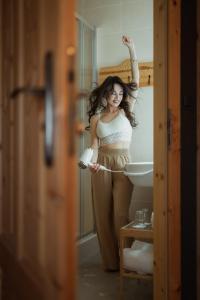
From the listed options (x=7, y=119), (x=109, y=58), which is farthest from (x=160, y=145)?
(x=109, y=58)

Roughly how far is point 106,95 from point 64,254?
225cm

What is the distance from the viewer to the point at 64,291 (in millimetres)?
949

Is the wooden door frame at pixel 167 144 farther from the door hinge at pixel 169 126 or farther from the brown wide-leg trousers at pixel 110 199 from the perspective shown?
the brown wide-leg trousers at pixel 110 199

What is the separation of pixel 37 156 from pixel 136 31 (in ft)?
8.56

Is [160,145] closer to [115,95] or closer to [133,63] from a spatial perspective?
[115,95]

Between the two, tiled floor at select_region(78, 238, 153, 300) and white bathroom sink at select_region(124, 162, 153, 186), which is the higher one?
white bathroom sink at select_region(124, 162, 153, 186)

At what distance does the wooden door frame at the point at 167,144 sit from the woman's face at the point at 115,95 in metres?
1.15

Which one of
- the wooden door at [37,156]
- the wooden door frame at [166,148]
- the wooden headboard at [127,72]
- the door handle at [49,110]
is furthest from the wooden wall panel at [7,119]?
the wooden headboard at [127,72]

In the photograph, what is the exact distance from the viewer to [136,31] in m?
3.40

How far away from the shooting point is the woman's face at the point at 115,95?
303 centimetres

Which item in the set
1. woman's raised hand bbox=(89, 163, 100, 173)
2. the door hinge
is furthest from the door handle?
woman's raised hand bbox=(89, 163, 100, 173)

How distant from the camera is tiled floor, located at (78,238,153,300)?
2461mm

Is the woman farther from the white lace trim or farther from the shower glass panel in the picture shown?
the shower glass panel

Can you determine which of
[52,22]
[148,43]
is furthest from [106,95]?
[52,22]
